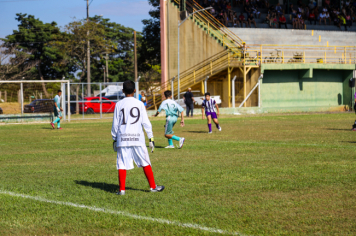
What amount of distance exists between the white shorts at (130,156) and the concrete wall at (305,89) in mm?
30612

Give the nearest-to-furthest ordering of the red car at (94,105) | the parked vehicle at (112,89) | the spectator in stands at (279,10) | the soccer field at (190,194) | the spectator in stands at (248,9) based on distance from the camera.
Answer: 1. the soccer field at (190,194)
2. the red car at (94,105)
3. the parked vehicle at (112,89)
4. the spectator in stands at (248,9)
5. the spectator in stands at (279,10)

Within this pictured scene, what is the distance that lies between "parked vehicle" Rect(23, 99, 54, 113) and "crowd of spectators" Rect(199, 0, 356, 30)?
61.2ft

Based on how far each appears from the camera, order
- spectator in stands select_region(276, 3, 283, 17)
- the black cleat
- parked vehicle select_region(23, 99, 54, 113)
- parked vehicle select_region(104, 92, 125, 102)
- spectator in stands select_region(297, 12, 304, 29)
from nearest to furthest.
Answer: the black cleat → parked vehicle select_region(23, 99, 54, 113) → parked vehicle select_region(104, 92, 125, 102) → spectator in stands select_region(297, 12, 304, 29) → spectator in stands select_region(276, 3, 283, 17)

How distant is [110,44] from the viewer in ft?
173

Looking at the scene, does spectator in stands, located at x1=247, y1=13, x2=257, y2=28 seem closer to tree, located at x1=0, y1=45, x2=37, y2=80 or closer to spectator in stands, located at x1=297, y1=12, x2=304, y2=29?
spectator in stands, located at x1=297, y1=12, x2=304, y2=29

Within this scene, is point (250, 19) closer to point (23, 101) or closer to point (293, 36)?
point (293, 36)

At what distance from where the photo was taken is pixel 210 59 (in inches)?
1471

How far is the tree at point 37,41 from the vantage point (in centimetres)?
6162

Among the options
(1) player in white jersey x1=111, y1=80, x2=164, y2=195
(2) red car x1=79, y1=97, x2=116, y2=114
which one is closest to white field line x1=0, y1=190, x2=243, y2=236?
(1) player in white jersey x1=111, y1=80, x2=164, y2=195

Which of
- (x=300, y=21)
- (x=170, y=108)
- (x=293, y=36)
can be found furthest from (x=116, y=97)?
(x=300, y=21)

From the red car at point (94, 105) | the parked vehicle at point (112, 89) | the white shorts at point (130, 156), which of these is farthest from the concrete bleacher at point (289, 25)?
the white shorts at point (130, 156)

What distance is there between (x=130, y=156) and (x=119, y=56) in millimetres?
70554

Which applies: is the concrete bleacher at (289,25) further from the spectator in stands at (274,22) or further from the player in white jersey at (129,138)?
the player in white jersey at (129,138)

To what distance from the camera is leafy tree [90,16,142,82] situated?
7269 cm
